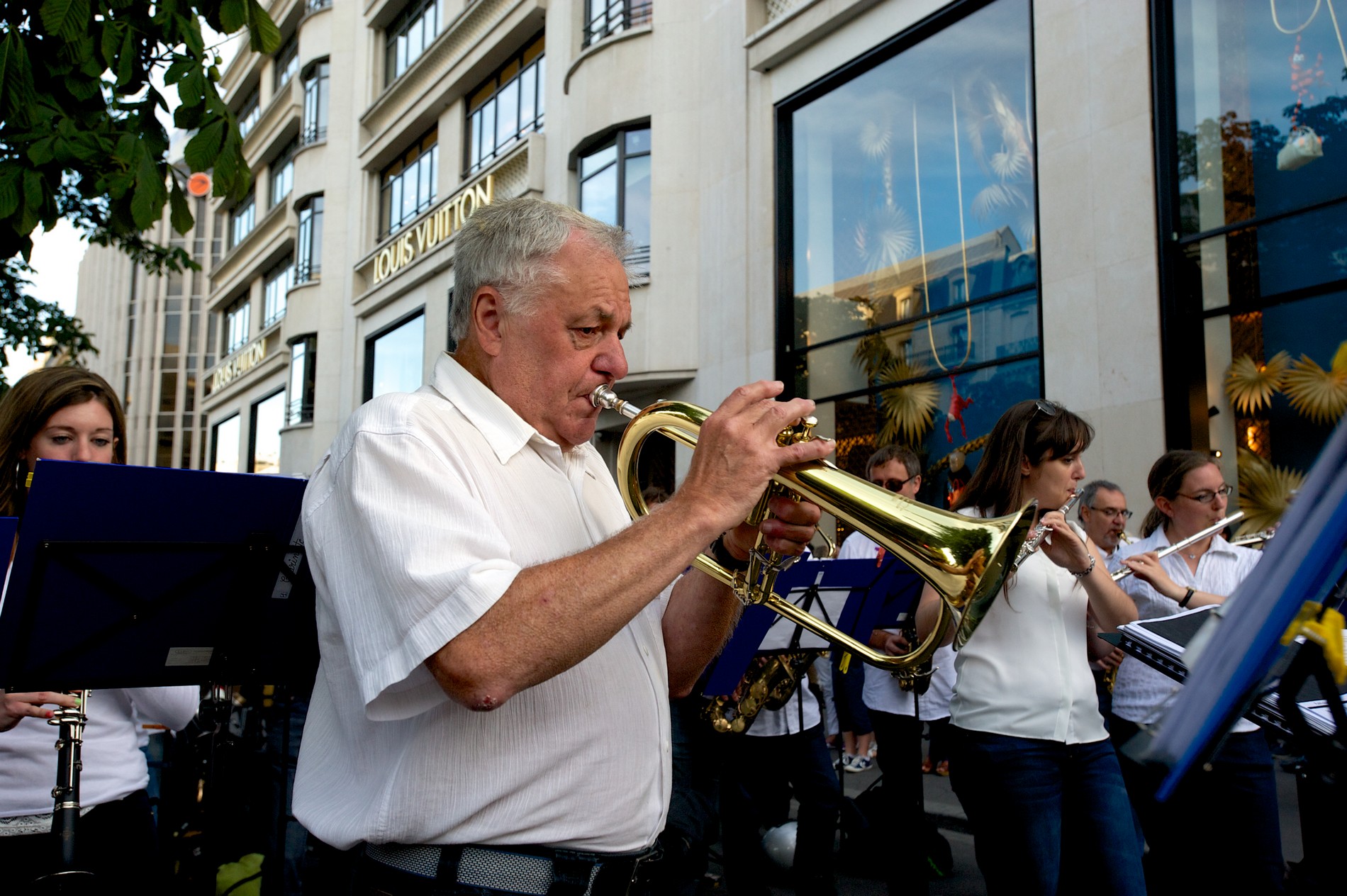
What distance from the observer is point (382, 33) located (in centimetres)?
2181

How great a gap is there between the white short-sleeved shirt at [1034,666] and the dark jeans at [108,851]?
254 cm

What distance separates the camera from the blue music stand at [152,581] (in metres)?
2.29

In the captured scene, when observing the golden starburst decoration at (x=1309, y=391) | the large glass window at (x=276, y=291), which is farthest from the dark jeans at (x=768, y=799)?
the large glass window at (x=276, y=291)

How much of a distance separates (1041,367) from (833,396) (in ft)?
8.92

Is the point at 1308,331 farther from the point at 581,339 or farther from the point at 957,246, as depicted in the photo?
the point at 581,339

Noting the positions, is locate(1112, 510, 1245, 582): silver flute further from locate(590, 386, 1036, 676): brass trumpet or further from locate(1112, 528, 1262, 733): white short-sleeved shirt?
locate(590, 386, 1036, 676): brass trumpet

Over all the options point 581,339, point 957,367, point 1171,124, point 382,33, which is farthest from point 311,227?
point 581,339

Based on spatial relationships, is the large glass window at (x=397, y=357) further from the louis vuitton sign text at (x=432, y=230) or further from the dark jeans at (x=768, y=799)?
the dark jeans at (x=768, y=799)

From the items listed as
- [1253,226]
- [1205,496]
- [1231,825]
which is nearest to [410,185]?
[1253,226]

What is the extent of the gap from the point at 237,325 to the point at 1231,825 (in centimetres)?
3297

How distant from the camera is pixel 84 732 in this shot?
2.79 m

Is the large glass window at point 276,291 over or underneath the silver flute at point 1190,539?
over

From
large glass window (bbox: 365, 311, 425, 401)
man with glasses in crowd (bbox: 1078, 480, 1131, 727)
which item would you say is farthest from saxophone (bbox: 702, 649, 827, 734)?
large glass window (bbox: 365, 311, 425, 401)

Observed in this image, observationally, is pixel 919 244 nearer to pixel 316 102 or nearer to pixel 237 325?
pixel 316 102
